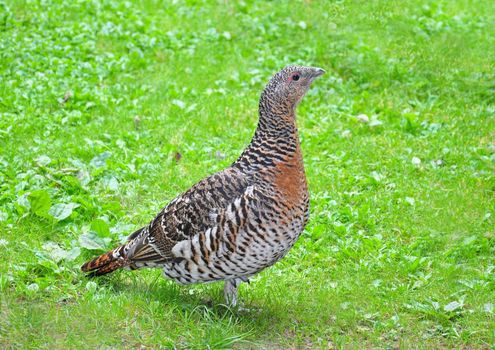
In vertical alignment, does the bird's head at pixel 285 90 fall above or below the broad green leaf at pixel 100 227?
above

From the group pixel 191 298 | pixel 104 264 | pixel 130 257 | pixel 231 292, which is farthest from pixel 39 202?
pixel 231 292

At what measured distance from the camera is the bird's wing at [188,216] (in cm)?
632

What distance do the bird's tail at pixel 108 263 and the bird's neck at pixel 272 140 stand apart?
1.29 m

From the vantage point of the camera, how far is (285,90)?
6535 mm

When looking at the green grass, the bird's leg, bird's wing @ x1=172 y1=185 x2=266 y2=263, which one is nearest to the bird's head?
bird's wing @ x1=172 y1=185 x2=266 y2=263

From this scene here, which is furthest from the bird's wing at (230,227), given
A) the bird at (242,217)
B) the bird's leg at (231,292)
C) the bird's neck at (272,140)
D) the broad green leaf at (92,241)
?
the broad green leaf at (92,241)

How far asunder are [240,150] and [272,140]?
3267 millimetres

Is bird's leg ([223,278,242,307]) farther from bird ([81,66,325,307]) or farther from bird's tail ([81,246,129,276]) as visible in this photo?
bird's tail ([81,246,129,276])

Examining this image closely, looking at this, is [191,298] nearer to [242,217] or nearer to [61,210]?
[242,217]

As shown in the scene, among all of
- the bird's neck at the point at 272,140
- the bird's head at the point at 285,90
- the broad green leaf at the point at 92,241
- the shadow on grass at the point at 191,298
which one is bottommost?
the shadow on grass at the point at 191,298

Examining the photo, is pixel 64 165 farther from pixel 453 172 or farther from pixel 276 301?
pixel 453 172

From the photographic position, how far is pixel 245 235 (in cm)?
614

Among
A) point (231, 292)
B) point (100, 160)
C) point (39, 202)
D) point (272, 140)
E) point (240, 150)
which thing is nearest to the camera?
point (272, 140)

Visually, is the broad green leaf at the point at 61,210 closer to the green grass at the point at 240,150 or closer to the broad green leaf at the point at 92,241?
the green grass at the point at 240,150
